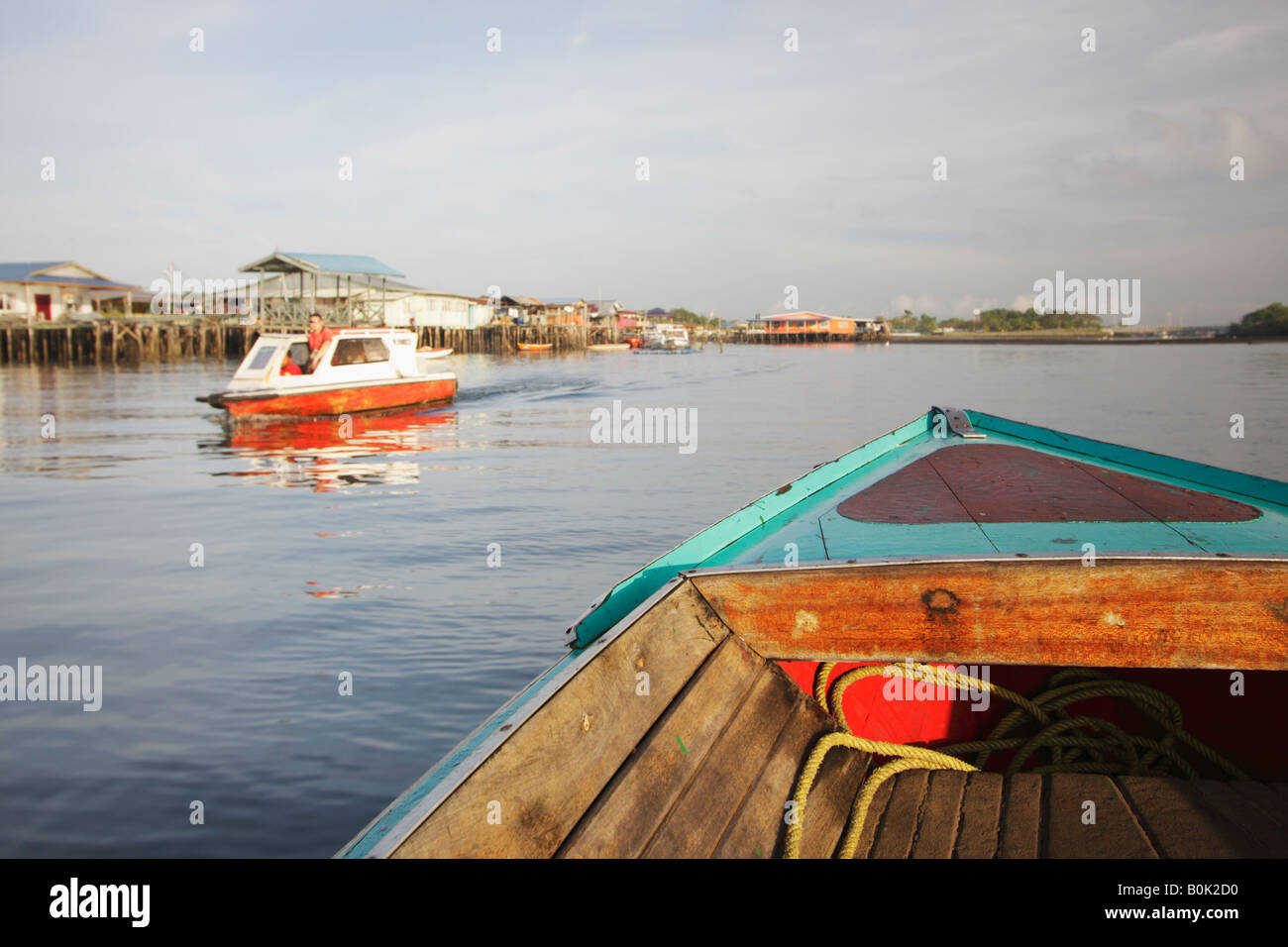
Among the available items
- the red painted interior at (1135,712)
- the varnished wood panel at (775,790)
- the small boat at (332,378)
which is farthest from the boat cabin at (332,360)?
the varnished wood panel at (775,790)

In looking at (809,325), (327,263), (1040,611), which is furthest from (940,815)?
(809,325)

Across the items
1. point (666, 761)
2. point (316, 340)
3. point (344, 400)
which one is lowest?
point (666, 761)

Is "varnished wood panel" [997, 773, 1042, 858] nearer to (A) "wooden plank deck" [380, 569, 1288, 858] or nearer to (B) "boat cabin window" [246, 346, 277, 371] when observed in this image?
(A) "wooden plank deck" [380, 569, 1288, 858]

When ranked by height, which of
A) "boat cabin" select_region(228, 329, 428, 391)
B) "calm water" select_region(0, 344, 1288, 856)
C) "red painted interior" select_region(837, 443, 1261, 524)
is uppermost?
"boat cabin" select_region(228, 329, 428, 391)

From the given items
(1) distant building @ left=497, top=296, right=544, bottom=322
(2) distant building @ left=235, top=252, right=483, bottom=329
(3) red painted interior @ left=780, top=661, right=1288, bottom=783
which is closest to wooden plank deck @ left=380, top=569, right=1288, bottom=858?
(3) red painted interior @ left=780, top=661, right=1288, bottom=783

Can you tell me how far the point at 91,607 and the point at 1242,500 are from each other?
717cm

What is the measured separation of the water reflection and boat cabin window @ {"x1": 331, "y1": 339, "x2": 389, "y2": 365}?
1175 millimetres

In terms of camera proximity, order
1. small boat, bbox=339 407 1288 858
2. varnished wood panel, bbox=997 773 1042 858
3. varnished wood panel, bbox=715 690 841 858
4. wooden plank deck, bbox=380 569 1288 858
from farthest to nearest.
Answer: varnished wood panel, bbox=997 773 1042 858 → varnished wood panel, bbox=715 690 841 858 → small boat, bbox=339 407 1288 858 → wooden plank deck, bbox=380 569 1288 858

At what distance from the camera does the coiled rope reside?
302cm

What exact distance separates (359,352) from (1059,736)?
1817cm

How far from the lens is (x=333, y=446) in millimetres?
16062

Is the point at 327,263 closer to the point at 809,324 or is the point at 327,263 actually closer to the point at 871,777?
the point at 871,777

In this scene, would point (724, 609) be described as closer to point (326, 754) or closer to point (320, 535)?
point (326, 754)
